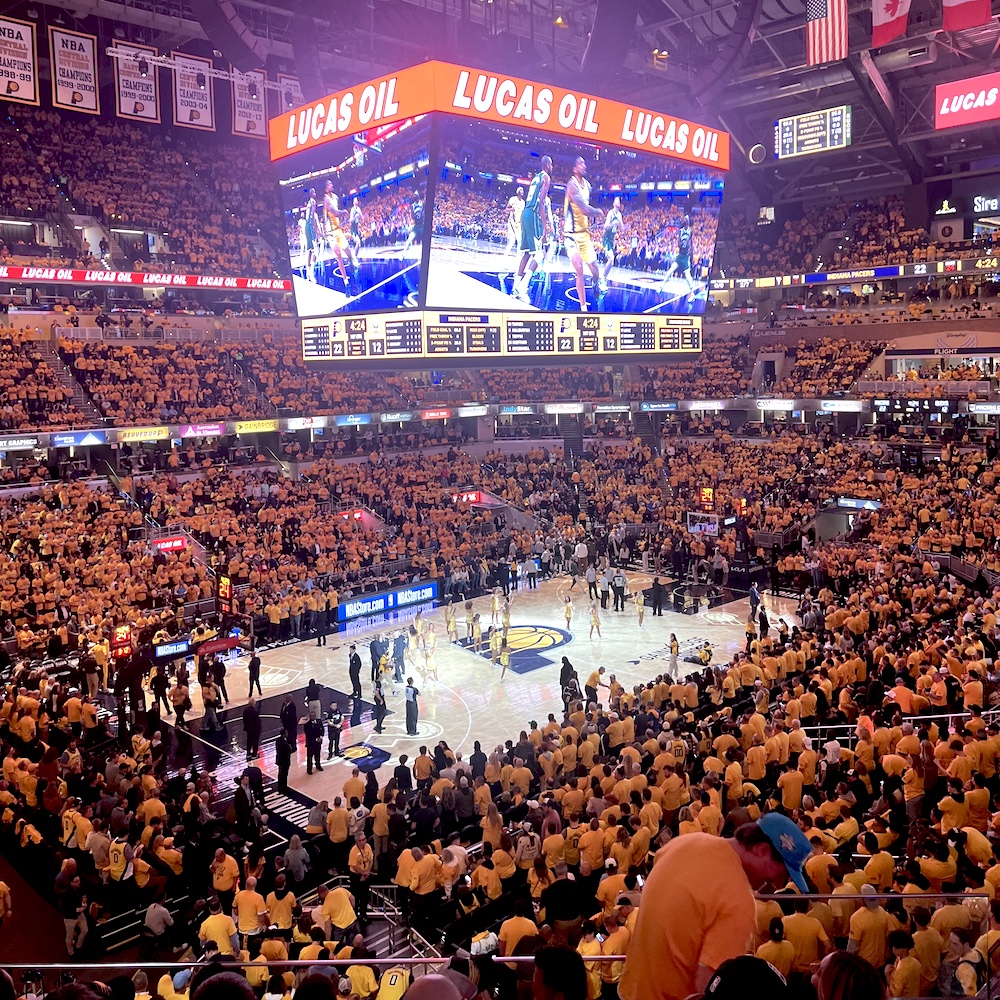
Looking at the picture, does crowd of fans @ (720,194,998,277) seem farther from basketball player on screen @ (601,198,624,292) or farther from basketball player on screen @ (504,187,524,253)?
basketball player on screen @ (504,187,524,253)

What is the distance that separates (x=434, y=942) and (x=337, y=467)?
26.0 m

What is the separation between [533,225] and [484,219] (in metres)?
1.55

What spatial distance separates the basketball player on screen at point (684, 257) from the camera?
27647mm

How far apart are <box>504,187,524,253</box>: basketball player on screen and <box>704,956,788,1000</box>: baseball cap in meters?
22.6

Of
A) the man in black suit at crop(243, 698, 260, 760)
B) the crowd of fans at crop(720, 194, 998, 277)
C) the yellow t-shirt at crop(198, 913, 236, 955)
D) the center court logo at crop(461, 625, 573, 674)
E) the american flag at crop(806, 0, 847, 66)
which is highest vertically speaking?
the american flag at crop(806, 0, 847, 66)

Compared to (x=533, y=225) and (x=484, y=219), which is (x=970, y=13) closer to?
(x=533, y=225)

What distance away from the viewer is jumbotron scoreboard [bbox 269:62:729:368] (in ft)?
73.0

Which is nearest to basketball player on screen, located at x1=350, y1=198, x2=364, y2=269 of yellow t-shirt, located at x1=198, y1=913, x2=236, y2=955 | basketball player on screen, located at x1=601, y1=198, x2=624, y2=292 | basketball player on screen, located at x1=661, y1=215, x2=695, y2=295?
basketball player on screen, located at x1=601, y1=198, x2=624, y2=292

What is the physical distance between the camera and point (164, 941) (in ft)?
36.2

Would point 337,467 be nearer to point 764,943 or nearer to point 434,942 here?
point 434,942

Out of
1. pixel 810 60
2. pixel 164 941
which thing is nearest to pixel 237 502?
pixel 164 941

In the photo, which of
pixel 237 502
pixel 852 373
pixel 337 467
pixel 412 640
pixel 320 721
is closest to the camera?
pixel 320 721

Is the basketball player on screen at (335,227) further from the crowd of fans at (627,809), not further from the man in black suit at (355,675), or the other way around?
the man in black suit at (355,675)

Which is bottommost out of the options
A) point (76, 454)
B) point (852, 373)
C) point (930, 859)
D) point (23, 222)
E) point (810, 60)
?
point (930, 859)
